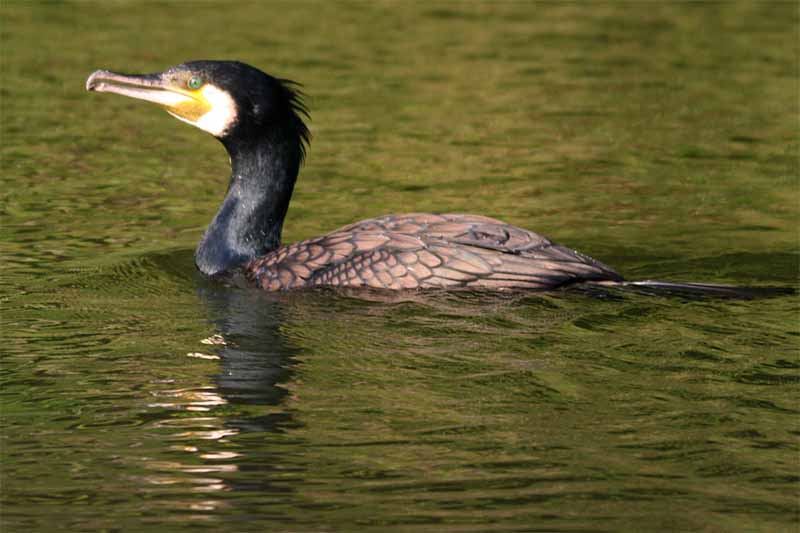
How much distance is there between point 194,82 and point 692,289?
2.98m

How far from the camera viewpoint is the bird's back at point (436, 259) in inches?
297

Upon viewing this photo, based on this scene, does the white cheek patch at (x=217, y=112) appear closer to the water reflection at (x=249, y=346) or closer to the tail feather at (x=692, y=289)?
the water reflection at (x=249, y=346)

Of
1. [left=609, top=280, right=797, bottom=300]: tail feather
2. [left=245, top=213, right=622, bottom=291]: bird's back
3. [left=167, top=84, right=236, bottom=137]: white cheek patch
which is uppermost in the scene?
[left=167, top=84, right=236, bottom=137]: white cheek patch

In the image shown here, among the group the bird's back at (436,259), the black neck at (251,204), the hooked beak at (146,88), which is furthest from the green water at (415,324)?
the hooked beak at (146,88)

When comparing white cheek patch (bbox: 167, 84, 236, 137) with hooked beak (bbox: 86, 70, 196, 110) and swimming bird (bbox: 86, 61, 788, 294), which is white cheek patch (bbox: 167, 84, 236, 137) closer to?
swimming bird (bbox: 86, 61, 788, 294)

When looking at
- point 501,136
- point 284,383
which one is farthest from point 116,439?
point 501,136

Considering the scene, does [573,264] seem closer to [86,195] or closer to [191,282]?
[191,282]

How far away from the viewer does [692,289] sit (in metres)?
7.56

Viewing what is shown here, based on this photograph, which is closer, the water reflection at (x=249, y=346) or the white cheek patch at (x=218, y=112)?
the water reflection at (x=249, y=346)

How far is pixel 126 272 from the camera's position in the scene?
8.55 metres

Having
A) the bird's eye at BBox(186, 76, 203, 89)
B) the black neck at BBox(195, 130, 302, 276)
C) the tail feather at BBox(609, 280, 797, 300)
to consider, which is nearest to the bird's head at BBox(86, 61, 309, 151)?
the bird's eye at BBox(186, 76, 203, 89)

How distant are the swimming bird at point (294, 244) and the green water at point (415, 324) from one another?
0.15 meters

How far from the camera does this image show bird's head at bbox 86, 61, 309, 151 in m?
8.17

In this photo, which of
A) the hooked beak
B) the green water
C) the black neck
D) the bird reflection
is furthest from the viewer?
the black neck
